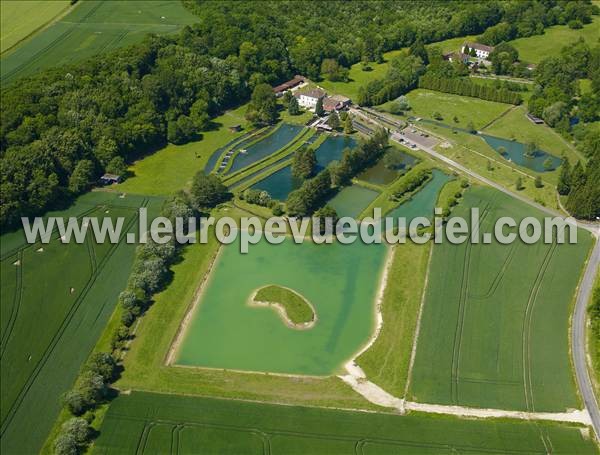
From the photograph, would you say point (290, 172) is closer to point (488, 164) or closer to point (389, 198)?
point (389, 198)

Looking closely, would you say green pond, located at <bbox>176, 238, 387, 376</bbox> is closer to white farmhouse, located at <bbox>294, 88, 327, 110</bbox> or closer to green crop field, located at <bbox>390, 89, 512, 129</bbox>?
green crop field, located at <bbox>390, 89, 512, 129</bbox>

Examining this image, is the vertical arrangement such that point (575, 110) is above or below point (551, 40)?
below

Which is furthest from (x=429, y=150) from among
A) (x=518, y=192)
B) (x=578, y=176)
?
(x=578, y=176)

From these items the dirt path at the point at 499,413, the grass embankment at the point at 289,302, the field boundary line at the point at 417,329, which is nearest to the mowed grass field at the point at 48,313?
the grass embankment at the point at 289,302

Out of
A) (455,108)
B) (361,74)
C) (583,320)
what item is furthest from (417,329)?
(361,74)

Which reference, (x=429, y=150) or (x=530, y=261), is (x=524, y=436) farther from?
(x=429, y=150)

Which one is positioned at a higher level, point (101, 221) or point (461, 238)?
point (101, 221)
